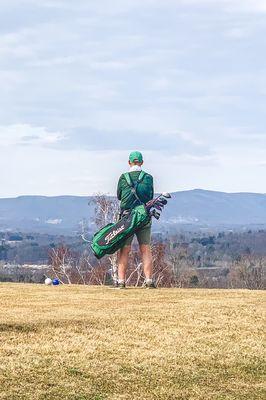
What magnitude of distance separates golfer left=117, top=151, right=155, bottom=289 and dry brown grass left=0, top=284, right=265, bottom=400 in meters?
2.14

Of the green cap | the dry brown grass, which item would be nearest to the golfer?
the green cap

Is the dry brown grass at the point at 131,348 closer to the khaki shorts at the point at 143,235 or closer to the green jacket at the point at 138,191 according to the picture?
the khaki shorts at the point at 143,235

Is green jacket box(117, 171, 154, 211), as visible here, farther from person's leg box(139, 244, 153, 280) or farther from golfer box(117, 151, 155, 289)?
person's leg box(139, 244, 153, 280)

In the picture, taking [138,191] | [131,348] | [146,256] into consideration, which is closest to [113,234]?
[146,256]

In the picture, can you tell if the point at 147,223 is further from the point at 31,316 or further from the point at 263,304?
the point at 31,316

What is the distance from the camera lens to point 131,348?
11.6 meters

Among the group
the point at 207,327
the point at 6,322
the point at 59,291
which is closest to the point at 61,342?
the point at 6,322

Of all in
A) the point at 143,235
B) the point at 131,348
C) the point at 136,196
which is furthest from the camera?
the point at 143,235

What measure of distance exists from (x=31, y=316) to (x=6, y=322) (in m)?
0.94

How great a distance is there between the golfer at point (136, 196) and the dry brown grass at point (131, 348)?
2.14m

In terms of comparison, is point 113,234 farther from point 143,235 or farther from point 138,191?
point 138,191

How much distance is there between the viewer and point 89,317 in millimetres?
14258

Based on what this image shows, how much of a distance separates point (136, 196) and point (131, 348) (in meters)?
7.71

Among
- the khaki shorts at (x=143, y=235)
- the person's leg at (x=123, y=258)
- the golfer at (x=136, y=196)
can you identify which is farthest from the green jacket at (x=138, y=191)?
the person's leg at (x=123, y=258)
